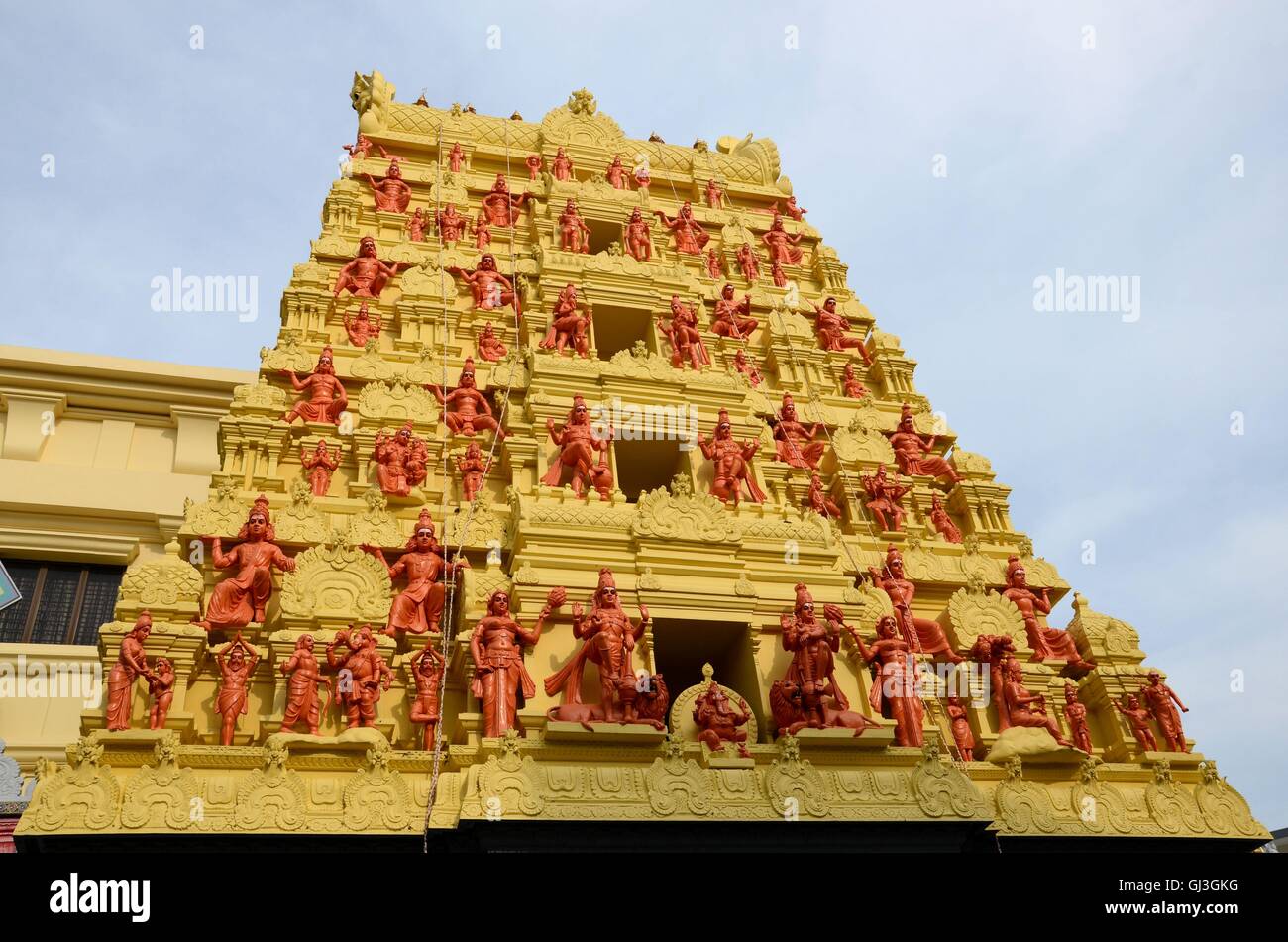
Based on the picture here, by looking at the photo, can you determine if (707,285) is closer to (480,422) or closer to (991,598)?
(480,422)

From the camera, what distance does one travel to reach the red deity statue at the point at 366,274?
1728 cm

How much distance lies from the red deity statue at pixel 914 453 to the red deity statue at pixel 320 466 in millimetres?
9045

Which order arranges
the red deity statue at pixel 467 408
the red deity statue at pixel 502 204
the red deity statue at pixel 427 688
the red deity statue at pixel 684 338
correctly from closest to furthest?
1. the red deity statue at pixel 427 688
2. the red deity statue at pixel 467 408
3. the red deity statue at pixel 684 338
4. the red deity statue at pixel 502 204

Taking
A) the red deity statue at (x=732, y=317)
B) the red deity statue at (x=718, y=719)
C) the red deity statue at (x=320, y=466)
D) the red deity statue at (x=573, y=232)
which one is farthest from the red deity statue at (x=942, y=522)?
the red deity statue at (x=320, y=466)

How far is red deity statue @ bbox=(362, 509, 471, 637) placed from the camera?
1256cm

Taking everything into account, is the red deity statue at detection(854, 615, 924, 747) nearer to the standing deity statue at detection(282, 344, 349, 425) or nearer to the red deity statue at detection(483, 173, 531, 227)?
the standing deity statue at detection(282, 344, 349, 425)

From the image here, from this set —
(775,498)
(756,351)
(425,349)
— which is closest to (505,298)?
(425,349)

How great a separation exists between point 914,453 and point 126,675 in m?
12.1

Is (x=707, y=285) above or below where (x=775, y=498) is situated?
above

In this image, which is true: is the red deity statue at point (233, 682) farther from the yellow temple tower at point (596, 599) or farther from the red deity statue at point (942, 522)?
the red deity statue at point (942, 522)

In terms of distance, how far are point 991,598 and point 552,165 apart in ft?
42.0

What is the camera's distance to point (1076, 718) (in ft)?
45.1

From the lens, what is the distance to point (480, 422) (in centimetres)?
1543

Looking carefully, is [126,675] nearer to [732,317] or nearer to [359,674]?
[359,674]
